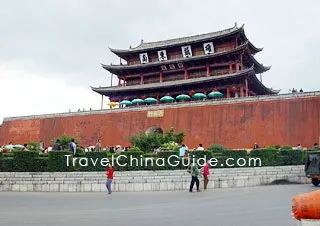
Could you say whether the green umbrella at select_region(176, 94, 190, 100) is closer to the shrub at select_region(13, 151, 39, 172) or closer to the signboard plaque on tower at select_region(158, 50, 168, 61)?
the signboard plaque on tower at select_region(158, 50, 168, 61)

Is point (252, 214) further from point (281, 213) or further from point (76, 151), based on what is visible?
point (76, 151)

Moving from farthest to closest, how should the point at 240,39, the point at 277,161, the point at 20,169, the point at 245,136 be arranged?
the point at 240,39 → the point at 245,136 → the point at 277,161 → the point at 20,169

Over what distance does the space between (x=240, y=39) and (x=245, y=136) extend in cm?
1032

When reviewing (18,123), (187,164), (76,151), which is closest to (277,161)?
(187,164)

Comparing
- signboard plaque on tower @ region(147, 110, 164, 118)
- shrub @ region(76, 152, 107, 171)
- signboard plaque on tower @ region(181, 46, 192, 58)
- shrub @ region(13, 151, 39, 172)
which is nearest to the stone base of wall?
shrub @ region(13, 151, 39, 172)

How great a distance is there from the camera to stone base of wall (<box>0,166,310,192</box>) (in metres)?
13.3

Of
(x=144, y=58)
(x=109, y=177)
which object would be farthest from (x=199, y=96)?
(x=109, y=177)

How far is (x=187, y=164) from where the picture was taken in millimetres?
15141

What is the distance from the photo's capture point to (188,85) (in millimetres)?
32812

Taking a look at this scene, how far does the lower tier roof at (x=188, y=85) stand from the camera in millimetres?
29844

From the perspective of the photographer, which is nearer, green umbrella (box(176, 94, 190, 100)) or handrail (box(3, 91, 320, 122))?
handrail (box(3, 91, 320, 122))

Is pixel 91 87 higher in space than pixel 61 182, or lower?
higher

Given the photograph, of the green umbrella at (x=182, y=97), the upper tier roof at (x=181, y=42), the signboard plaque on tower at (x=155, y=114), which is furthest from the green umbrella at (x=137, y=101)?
the upper tier roof at (x=181, y=42)

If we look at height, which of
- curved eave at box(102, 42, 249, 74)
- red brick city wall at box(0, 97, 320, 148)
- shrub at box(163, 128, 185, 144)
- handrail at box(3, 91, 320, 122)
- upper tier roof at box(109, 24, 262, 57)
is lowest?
shrub at box(163, 128, 185, 144)
